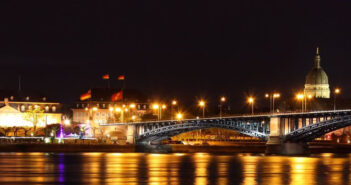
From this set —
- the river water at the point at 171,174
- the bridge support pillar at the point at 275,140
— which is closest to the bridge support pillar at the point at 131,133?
the bridge support pillar at the point at 275,140

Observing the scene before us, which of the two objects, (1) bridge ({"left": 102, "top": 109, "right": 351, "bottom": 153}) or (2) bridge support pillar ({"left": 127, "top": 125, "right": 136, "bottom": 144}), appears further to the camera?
(2) bridge support pillar ({"left": 127, "top": 125, "right": 136, "bottom": 144})

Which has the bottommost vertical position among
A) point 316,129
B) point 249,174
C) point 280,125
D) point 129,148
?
point 249,174

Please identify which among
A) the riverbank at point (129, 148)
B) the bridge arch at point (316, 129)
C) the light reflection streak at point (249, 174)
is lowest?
the light reflection streak at point (249, 174)

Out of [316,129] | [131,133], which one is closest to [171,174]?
[316,129]

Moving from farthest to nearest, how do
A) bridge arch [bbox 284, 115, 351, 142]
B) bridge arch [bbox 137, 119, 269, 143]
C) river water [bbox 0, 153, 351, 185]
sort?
1. bridge arch [bbox 137, 119, 269, 143]
2. bridge arch [bbox 284, 115, 351, 142]
3. river water [bbox 0, 153, 351, 185]

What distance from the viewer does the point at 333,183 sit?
64.1 m

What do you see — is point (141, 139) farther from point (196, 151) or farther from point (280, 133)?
point (280, 133)

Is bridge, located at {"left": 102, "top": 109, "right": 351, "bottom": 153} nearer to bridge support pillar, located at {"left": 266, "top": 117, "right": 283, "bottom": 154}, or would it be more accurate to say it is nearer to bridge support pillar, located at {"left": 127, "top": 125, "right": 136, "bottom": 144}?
bridge support pillar, located at {"left": 266, "top": 117, "right": 283, "bottom": 154}

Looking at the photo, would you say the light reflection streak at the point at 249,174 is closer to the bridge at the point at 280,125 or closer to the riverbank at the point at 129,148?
the bridge at the point at 280,125

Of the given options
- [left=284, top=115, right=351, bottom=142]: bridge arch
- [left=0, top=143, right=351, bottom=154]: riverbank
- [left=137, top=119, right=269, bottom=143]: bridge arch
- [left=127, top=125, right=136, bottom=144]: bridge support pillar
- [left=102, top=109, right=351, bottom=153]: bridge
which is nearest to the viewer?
[left=284, top=115, right=351, bottom=142]: bridge arch

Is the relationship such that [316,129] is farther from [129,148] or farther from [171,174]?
[171,174]

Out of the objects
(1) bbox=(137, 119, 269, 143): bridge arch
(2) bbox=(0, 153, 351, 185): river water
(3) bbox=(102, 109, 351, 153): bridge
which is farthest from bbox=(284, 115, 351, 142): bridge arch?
(2) bbox=(0, 153, 351, 185): river water

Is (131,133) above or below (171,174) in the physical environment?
above

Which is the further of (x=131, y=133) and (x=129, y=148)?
(x=131, y=133)
